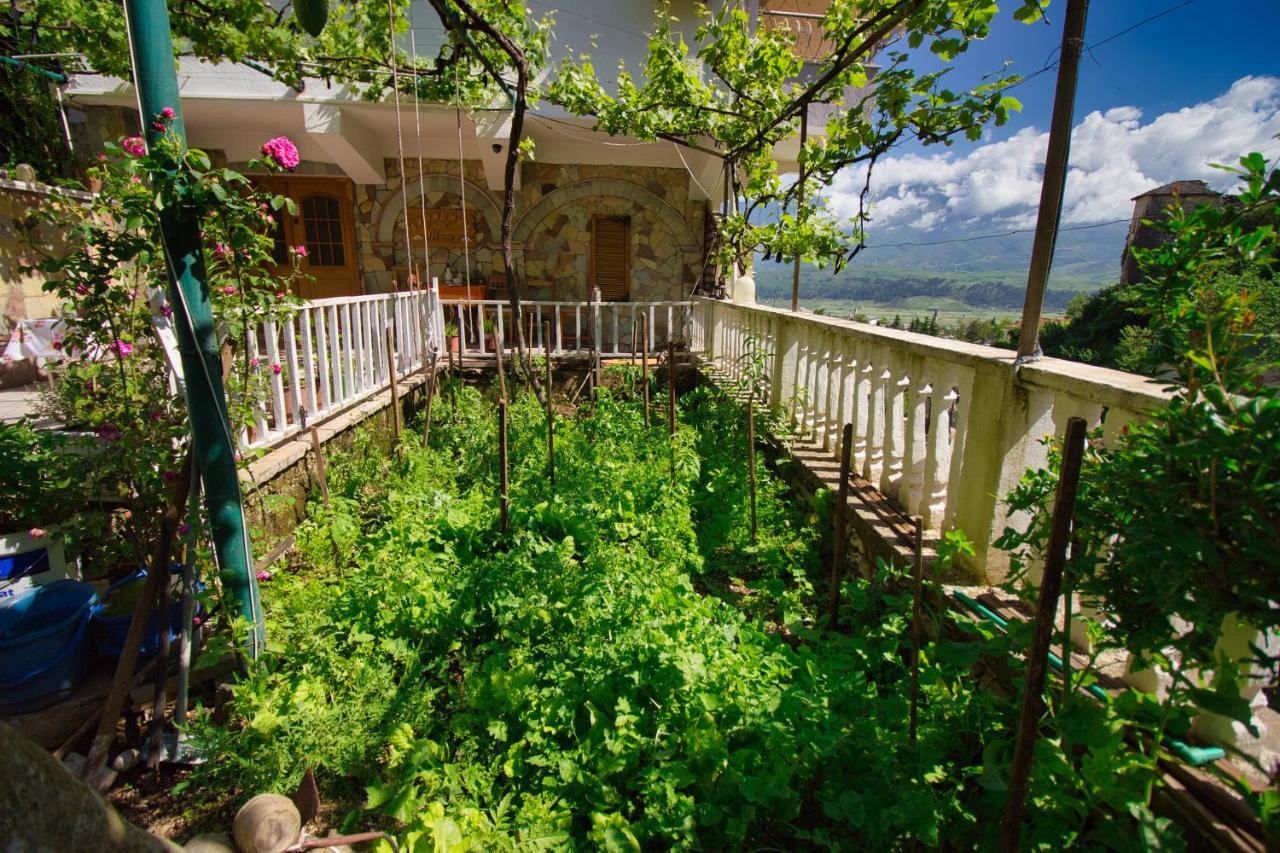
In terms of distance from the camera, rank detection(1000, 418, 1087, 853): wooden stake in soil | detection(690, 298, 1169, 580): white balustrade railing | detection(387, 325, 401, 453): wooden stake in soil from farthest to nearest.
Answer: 1. detection(387, 325, 401, 453): wooden stake in soil
2. detection(690, 298, 1169, 580): white balustrade railing
3. detection(1000, 418, 1087, 853): wooden stake in soil

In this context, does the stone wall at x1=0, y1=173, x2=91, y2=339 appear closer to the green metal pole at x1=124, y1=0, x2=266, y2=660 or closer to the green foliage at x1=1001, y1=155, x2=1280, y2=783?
the green metal pole at x1=124, y1=0, x2=266, y2=660

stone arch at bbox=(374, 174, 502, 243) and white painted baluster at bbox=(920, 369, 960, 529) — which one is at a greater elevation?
stone arch at bbox=(374, 174, 502, 243)

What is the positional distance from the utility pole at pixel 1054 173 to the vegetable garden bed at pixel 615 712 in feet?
3.19

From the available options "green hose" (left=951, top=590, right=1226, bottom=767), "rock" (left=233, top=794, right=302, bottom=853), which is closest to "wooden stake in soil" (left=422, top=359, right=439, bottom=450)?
"rock" (left=233, top=794, right=302, bottom=853)

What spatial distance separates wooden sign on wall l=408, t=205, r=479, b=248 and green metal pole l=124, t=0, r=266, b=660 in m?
6.56

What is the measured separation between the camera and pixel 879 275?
5666cm

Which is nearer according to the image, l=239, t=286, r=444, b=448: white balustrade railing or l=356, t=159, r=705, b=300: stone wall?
l=239, t=286, r=444, b=448: white balustrade railing

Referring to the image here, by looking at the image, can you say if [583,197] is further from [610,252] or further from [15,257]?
[15,257]

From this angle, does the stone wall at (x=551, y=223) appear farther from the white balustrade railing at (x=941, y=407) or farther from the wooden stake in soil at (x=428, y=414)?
the white balustrade railing at (x=941, y=407)

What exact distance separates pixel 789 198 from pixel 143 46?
15.7 feet

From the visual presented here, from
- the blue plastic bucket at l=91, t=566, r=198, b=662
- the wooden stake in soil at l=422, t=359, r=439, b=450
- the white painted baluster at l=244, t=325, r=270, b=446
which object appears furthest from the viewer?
the wooden stake in soil at l=422, t=359, r=439, b=450

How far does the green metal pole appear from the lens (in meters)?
1.90

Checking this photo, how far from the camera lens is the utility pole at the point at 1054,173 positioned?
1891 millimetres

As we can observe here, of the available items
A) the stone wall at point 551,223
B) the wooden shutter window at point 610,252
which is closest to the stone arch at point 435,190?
the stone wall at point 551,223
